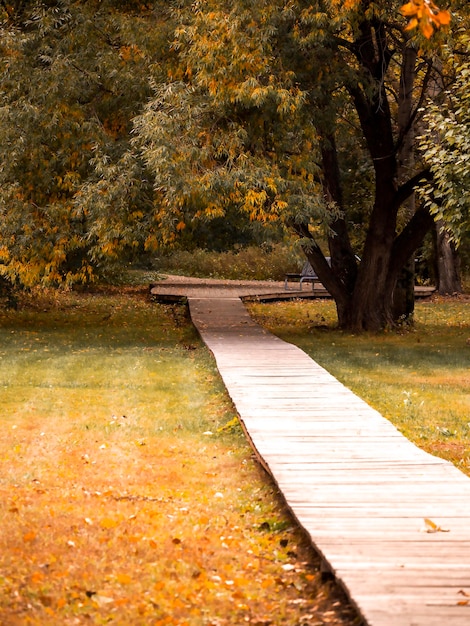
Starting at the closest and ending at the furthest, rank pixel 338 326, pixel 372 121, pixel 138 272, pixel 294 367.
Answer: pixel 294 367, pixel 372 121, pixel 338 326, pixel 138 272

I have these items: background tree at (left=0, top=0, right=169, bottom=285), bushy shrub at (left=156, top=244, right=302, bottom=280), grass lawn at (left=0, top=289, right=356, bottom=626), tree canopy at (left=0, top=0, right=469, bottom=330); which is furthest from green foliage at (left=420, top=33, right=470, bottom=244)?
bushy shrub at (left=156, top=244, right=302, bottom=280)

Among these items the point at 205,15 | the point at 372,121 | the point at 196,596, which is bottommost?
the point at 196,596

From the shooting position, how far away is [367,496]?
661cm

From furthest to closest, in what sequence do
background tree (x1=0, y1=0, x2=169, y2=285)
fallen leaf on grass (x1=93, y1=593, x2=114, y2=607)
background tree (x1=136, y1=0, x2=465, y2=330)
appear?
background tree (x1=0, y1=0, x2=169, y2=285), background tree (x1=136, y1=0, x2=465, y2=330), fallen leaf on grass (x1=93, y1=593, x2=114, y2=607)

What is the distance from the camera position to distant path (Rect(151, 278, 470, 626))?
4879mm

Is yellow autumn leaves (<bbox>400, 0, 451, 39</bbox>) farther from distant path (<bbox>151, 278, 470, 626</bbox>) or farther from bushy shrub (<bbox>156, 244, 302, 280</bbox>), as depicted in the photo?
bushy shrub (<bbox>156, 244, 302, 280</bbox>)

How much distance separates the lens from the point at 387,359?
15.6 meters

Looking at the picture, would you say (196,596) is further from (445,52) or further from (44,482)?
(445,52)

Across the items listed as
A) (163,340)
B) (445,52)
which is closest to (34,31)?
(163,340)

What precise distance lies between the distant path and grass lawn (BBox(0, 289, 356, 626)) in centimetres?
26

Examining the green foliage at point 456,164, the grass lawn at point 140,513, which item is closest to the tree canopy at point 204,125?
the green foliage at point 456,164

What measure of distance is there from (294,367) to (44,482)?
5.53m

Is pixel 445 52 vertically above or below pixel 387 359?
above

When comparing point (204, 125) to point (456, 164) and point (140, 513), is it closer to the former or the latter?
point (456, 164)
